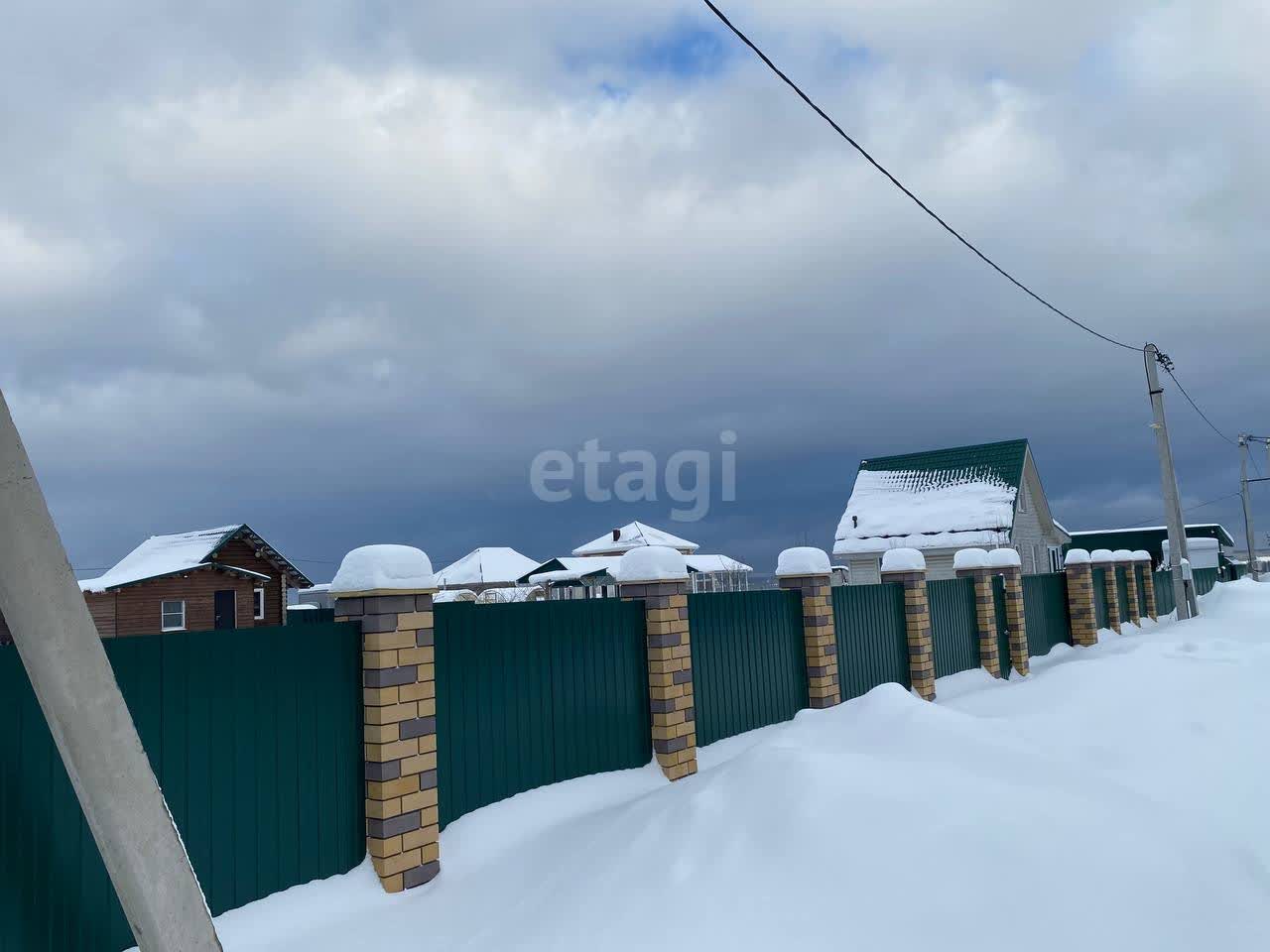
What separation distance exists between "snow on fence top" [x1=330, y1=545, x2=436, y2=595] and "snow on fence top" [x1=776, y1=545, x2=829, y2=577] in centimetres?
541

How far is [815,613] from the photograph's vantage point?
383 inches

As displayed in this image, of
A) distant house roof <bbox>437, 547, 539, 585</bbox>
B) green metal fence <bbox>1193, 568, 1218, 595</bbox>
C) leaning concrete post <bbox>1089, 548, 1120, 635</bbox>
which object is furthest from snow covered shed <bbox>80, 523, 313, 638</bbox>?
green metal fence <bbox>1193, 568, 1218, 595</bbox>

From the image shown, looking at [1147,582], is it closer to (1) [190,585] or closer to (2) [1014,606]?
(2) [1014,606]

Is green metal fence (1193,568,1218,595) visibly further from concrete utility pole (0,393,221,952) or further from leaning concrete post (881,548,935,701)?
concrete utility pole (0,393,221,952)

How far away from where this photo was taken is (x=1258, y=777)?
6758 millimetres

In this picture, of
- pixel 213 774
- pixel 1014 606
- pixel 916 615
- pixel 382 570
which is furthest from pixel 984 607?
pixel 213 774

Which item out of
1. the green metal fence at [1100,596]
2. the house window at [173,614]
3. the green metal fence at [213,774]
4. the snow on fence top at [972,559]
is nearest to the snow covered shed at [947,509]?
the green metal fence at [1100,596]

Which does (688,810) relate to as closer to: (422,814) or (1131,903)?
(422,814)

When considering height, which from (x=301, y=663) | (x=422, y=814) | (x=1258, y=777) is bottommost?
(x=1258, y=777)

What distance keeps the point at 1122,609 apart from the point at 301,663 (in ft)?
76.4

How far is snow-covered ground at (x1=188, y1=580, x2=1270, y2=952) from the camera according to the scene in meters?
3.89

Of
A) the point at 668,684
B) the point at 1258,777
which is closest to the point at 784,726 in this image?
the point at 668,684

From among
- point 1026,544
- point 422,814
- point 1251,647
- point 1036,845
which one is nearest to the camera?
point 1036,845

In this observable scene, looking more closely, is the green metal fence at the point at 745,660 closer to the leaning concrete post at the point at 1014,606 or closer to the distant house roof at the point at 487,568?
the leaning concrete post at the point at 1014,606
